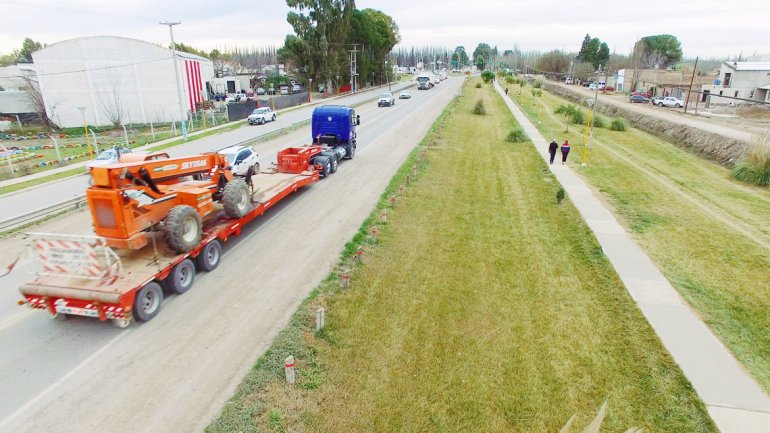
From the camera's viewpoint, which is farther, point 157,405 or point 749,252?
point 749,252

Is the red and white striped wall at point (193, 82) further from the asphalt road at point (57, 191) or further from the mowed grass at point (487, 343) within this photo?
the mowed grass at point (487, 343)

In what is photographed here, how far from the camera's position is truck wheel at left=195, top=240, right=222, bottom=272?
10.5m

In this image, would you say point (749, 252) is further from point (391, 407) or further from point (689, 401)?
point (391, 407)

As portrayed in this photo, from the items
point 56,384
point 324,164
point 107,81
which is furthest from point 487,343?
point 107,81

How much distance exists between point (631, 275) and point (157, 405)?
1040 cm

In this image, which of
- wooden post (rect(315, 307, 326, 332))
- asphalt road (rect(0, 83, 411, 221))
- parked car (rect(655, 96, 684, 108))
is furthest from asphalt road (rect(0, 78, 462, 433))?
parked car (rect(655, 96, 684, 108))

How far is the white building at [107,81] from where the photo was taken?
41.1 meters

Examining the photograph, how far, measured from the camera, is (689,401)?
6.71 metres

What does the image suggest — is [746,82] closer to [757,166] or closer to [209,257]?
[757,166]

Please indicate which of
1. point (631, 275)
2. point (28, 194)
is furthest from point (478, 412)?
point (28, 194)

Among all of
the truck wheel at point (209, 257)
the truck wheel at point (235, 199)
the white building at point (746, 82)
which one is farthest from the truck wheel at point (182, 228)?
the white building at point (746, 82)

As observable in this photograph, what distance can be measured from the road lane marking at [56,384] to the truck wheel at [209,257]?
7.84 ft

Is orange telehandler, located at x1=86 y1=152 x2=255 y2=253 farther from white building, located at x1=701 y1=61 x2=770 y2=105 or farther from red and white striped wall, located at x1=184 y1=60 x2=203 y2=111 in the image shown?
white building, located at x1=701 y1=61 x2=770 y2=105

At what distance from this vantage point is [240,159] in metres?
19.1
